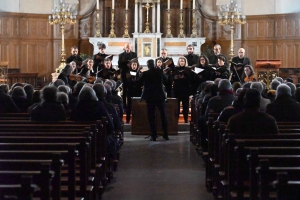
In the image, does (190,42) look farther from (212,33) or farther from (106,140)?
(106,140)

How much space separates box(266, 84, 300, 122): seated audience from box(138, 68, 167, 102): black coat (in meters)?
3.83

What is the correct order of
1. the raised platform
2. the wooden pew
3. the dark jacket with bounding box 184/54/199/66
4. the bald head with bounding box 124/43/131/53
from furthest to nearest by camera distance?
the dark jacket with bounding box 184/54/199/66 → the bald head with bounding box 124/43/131/53 → the raised platform → the wooden pew

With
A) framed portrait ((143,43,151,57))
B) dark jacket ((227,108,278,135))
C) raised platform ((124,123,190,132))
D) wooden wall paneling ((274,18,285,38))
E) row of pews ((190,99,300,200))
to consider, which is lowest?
raised platform ((124,123,190,132))

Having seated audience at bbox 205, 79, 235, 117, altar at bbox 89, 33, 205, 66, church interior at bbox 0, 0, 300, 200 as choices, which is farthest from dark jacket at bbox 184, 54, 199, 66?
seated audience at bbox 205, 79, 235, 117

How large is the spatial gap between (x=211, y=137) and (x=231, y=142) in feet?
7.45

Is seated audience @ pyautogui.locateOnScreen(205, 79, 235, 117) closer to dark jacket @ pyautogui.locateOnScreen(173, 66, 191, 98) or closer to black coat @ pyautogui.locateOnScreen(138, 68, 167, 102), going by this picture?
black coat @ pyautogui.locateOnScreen(138, 68, 167, 102)

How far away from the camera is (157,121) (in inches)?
493

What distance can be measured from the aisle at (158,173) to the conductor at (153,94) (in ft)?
1.51

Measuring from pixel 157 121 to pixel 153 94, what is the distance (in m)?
1.11

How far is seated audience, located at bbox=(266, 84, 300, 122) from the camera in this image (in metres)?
7.95

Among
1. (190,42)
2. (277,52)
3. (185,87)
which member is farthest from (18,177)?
(277,52)

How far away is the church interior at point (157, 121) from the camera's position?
464 cm

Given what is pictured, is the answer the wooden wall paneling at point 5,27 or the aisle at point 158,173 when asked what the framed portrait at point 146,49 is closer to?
the wooden wall paneling at point 5,27

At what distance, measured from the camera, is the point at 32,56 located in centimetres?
2145
